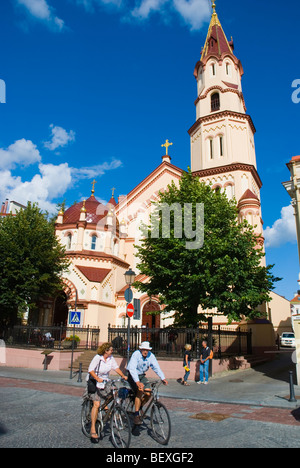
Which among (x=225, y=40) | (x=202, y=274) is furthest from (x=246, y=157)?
(x=202, y=274)

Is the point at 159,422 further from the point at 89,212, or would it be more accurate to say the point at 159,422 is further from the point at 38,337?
the point at 89,212

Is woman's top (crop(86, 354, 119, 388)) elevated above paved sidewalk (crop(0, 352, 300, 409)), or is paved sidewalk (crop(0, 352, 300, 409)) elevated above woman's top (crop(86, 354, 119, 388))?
woman's top (crop(86, 354, 119, 388))

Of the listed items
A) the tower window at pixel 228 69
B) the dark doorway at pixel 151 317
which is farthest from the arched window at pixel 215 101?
the dark doorway at pixel 151 317

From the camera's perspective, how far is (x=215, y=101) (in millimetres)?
32531

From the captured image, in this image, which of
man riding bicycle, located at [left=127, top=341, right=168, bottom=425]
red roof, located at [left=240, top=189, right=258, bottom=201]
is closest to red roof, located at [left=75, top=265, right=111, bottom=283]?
red roof, located at [left=240, top=189, right=258, bottom=201]

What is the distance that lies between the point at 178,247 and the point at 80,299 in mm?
14198

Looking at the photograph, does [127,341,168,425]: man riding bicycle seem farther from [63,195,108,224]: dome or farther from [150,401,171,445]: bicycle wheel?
[63,195,108,224]: dome

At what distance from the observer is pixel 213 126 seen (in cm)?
3119

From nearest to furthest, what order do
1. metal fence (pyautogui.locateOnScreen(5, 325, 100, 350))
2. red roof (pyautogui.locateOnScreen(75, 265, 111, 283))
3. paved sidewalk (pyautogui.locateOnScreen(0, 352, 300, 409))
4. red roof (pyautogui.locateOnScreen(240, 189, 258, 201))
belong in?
1. paved sidewalk (pyautogui.locateOnScreen(0, 352, 300, 409))
2. metal fence (pyautogui.locateOnScreen(5, 325, 100, 350))
3. red roof (pyautogui.locateOnScreen(240, 189, 258, 201))
4. red roof (pyautogui.locateOnScreen(75, 265, 111, 283))

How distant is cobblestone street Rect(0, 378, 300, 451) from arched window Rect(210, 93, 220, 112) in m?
28.1

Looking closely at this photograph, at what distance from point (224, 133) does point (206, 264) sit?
18435 millimetres

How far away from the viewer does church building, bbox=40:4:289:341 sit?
28.6 metres

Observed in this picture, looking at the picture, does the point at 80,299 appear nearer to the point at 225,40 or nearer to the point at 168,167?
the point at 168,167

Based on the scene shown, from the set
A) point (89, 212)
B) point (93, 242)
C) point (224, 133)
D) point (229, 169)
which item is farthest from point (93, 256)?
point (224, 133)
